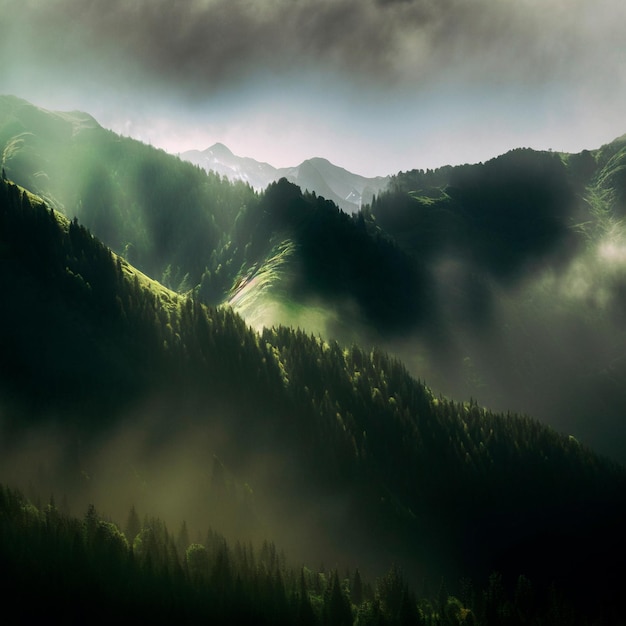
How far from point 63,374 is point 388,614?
119159mm

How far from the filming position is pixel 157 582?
424ft

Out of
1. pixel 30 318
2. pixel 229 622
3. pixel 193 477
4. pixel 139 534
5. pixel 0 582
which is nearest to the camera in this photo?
pixel 0 582

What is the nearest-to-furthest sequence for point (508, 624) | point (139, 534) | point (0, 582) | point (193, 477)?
1. point (0, 582)
2. point (139, 534)
3. point (508, 624)
4. point (193, 477)

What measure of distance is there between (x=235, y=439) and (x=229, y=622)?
7569cm

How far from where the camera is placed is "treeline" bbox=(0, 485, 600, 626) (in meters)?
122

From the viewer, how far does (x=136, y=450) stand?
7072 inches

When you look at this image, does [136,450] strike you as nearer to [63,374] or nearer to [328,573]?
[63,374]

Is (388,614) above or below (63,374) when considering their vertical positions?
below

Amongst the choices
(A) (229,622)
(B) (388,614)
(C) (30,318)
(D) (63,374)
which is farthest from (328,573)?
(C) (30,318)

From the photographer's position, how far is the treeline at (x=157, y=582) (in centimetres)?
12200

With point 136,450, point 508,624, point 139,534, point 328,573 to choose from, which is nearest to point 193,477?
point 136,450

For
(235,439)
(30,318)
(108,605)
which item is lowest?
(108,605)

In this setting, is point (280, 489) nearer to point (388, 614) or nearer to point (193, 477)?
point (193, 477)

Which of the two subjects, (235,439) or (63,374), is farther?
(235,439)
